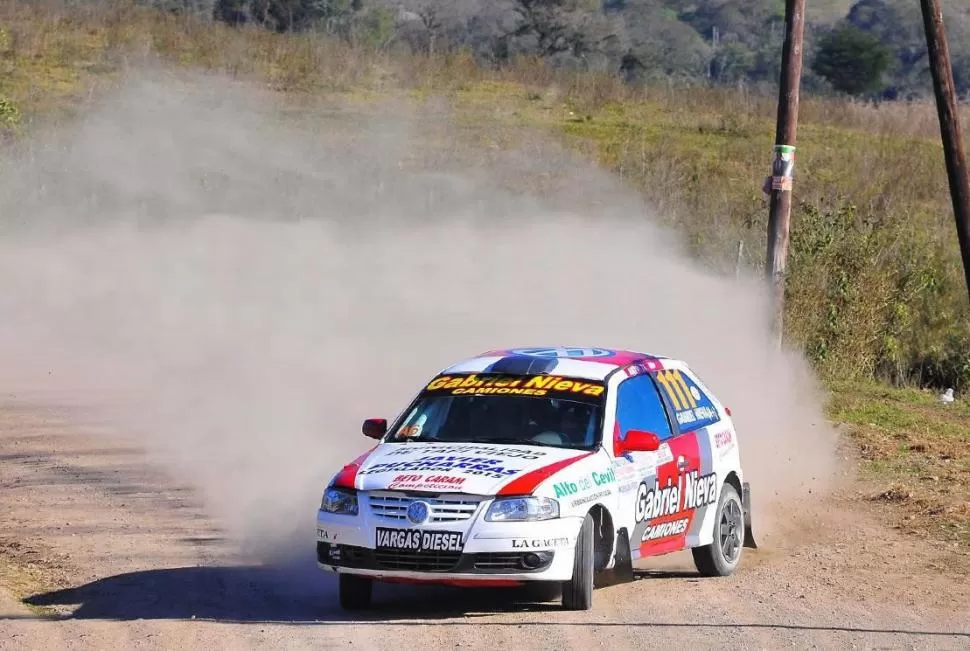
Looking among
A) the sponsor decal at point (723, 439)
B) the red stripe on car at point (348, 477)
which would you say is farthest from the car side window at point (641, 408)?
the red stripe on car at point (348, 477)

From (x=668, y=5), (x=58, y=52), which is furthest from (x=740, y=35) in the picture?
(x=58, y=52)

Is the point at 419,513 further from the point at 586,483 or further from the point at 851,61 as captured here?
the point at 851,61

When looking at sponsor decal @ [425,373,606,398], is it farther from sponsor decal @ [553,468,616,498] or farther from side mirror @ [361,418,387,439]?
sponsor decal @ [553,468,616,498]

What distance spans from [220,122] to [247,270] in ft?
29.7

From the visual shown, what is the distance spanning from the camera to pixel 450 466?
10062mm

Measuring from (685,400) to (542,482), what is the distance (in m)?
2.48

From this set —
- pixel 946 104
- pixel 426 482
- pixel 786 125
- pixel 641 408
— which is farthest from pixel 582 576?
pixel 786 125

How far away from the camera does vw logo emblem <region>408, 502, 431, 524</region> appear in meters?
9.73

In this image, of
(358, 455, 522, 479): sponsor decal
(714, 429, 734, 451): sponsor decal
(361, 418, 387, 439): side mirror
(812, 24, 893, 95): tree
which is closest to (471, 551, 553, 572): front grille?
(358, 455, 522, 479): sponsor decal

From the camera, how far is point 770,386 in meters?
20.6

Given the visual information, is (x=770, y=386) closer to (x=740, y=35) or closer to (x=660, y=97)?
(x=660, y=97)

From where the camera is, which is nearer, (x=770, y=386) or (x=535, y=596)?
(x=535, y=596)

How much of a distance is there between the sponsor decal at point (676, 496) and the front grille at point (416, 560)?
1.62 metres

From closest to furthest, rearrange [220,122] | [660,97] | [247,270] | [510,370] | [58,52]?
[510,370] < [247,270] < [220,122] < [58,52] < [660,97]
